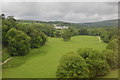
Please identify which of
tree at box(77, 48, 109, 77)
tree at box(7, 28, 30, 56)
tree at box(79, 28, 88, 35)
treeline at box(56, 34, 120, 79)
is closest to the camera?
treeline at box(56, 34, 120, 79)

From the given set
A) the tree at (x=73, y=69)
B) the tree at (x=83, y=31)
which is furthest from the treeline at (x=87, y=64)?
the tree at (x=83, y=31)

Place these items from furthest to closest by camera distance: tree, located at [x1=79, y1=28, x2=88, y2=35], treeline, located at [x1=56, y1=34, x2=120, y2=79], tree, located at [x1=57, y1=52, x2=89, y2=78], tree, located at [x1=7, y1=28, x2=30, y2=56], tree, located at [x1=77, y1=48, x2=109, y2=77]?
tree, located at [x1=79, y1=28, x2=88, y2=35] < tree, located at [x1=7, y1=28, x2=30, y2=56] < tree, located at [x1=77, y1=48, x2=109, y2=77] < treeline, located at [x1=56, y1=34, x2=120, y2=79] < tree, located at [x1=57, y1=52, x2=89, y2=78]

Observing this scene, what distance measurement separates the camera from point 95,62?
20.1 metres

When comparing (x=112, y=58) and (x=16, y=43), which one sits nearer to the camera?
(x=112, y=58)

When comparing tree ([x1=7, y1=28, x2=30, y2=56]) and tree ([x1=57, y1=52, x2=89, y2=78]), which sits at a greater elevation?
tree ([x1=7, y1=28, x2=30, y2=56])

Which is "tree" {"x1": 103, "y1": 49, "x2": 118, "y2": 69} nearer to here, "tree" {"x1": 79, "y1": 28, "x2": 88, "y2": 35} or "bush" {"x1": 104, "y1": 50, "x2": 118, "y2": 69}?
"bush" {"x1": 104, "y1": 50, "x2": 118, "y2": 69}

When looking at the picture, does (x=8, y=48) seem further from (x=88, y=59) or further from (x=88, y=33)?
(x=88, y=33)

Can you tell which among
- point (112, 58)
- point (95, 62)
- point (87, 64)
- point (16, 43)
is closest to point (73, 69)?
point (87, 64)

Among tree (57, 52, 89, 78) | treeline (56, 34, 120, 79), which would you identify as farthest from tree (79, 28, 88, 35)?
tree (57, 52, 89, 78)

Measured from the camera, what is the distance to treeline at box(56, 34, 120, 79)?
17344 millimetres

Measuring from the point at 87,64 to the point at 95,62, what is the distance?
68.2 inches

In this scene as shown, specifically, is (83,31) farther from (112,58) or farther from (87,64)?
(87,64)

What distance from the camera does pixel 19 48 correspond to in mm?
32688

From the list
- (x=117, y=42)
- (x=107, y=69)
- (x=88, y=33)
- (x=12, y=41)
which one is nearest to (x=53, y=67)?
(x=107, y=69)
